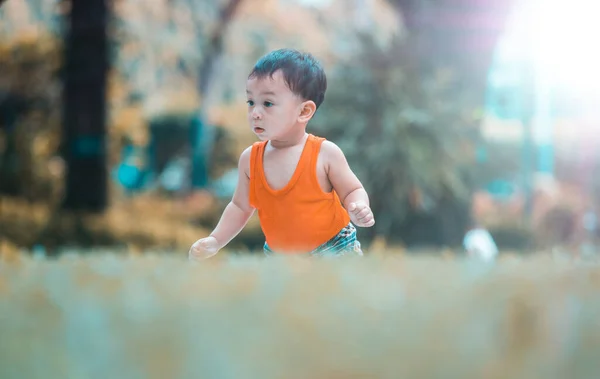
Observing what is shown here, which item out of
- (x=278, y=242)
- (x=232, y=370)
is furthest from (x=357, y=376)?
(x=278, y=242)

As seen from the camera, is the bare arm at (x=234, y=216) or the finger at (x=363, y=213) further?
the bare arm at (x=234, y=216)

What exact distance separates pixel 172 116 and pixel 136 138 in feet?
33.3

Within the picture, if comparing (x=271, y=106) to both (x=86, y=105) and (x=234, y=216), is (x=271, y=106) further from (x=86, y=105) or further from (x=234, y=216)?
(x=86, y=105)

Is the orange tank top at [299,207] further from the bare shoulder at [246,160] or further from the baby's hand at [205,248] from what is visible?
the baby's hand at [205,248]

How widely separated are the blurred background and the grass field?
1827 mm

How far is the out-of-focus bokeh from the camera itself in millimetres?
2012

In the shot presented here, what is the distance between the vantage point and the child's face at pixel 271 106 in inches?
113

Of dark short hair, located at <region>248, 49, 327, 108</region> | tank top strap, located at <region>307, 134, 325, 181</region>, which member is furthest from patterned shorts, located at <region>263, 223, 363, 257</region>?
dark short hair, located at <region>248, 49, 327, 108</region>

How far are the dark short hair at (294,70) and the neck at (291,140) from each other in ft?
0.45

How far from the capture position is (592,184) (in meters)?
23.3

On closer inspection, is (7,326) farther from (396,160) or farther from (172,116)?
(172,116)

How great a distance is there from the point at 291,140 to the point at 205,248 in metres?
0.55

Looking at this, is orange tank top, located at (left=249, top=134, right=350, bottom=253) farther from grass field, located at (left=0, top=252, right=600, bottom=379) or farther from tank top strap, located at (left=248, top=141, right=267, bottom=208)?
grass field, located at (left=0, top=252, right=600, bottom=379)

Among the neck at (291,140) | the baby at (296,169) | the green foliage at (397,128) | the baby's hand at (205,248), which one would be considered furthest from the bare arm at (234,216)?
the green foliage at (397,128)
